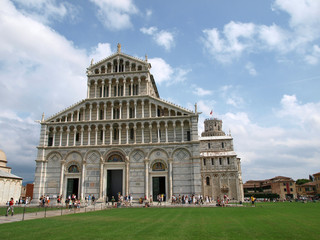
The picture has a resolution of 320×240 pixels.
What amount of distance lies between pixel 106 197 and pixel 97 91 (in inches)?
626

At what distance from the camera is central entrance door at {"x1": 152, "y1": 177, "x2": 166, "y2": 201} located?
1358 inches

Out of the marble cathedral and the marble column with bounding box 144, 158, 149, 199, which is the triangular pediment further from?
the marble column with bounding box 144, 158, 149, 199

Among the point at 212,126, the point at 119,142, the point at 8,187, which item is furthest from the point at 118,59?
the point at 212,126

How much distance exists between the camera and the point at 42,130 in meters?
38.1

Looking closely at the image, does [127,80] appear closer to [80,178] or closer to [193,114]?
[193,114]

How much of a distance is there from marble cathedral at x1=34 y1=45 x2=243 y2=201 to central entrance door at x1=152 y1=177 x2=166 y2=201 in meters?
0.13

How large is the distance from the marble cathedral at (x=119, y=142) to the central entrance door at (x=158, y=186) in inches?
5.2

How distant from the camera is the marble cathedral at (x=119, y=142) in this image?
3447cm

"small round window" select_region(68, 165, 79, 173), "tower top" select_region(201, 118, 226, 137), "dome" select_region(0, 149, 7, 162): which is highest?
"tower top" select_region(201, 118, 226, 137)

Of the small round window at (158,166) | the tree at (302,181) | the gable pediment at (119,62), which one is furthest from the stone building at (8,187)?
the tree at (302,181)

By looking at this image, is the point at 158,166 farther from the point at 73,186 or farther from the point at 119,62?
the point at 119,62

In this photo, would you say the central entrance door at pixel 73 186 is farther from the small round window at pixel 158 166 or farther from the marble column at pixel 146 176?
the small round window at pixel 158 166

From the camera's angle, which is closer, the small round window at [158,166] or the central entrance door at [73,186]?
the small round window at [158,166]

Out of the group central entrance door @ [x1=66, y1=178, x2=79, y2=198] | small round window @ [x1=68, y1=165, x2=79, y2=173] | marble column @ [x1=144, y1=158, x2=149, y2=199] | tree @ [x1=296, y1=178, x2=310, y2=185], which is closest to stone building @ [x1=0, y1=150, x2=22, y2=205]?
central entrance door @ [x1=66, y1=178, x2=79, y2=198]
